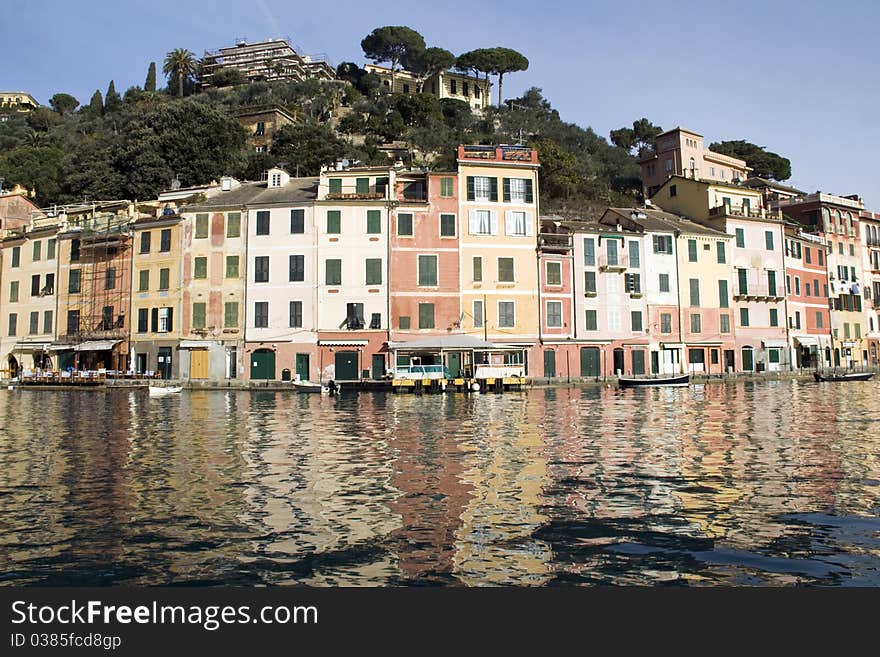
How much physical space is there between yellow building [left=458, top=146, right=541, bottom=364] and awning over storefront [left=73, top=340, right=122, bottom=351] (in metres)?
24.1

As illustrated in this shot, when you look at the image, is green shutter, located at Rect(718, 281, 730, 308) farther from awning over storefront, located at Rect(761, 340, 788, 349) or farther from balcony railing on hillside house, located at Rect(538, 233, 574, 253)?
balcony railing on hillside house, located at Rect(538, 233, 574, 253)

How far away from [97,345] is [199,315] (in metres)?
7.71

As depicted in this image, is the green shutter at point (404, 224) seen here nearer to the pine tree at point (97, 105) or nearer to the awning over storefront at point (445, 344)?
the awning over storefront at point (445, 344)

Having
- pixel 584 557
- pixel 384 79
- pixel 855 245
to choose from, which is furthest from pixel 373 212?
pixel 384 79

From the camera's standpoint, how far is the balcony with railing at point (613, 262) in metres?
53.7

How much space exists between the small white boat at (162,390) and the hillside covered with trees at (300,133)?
33.7 meters

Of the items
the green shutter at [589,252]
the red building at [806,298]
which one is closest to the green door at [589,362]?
the green shutter at [589,252]

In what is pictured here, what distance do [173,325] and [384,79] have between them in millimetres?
77009

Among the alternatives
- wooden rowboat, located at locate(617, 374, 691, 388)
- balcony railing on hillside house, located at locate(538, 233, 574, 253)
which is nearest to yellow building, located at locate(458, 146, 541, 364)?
balcony railing on hillside house, located at locate(538, 233, 574, 253)

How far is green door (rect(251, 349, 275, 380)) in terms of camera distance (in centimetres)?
4916

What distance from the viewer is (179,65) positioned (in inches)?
4198

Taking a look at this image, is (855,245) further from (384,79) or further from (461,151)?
(384,79)

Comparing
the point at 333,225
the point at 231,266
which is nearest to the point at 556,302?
the point at 333,225

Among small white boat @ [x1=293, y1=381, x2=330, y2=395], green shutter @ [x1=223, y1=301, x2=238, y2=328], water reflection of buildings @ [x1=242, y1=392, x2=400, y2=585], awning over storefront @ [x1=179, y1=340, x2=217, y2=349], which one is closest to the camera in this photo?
water reflection of buildings @ [x1=242, y1=392, x2=400, y2=585]
